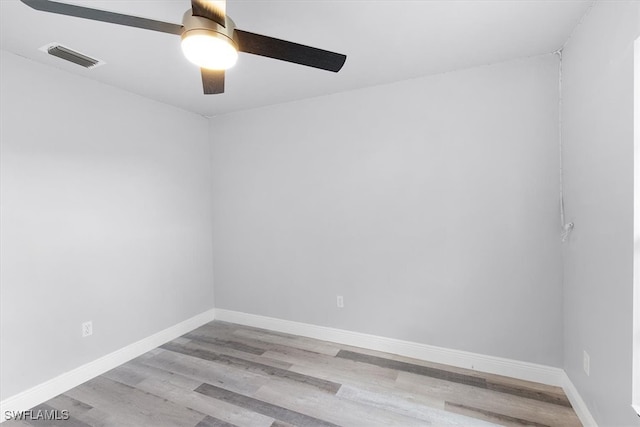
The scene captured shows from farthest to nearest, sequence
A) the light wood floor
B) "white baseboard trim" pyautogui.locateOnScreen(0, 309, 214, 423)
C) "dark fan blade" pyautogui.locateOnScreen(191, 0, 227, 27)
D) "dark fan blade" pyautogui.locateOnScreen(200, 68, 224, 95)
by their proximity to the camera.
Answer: "white baseboard trim" pyautogui.locateOnScreen(0, 309, 214, 423) → the light wood floor → "dark fan blade" pyautogui.locateOnScreen(200, 68, 224, 95) → "dark fan blade" pyautogui.locateOnScreen(191, 0, 227, 27)

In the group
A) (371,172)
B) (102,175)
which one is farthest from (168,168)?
(371,172)

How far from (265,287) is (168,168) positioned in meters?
1.61

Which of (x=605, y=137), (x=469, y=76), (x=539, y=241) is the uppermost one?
(x=469, y=76)

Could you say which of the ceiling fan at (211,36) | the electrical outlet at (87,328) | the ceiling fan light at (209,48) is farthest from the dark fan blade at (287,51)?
the electrical outlet at (87,328)

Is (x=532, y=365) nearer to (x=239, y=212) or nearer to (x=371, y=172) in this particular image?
(x=371, y=172)

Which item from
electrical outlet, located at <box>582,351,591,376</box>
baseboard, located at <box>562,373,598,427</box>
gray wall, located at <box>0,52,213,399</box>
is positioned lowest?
baseboard, located at <box>562,373,598,427</box>

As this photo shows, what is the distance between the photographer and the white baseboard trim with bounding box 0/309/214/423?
198cm

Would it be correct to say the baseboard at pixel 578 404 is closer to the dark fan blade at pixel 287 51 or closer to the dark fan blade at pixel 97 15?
the dark fan blade at pixel 287 51

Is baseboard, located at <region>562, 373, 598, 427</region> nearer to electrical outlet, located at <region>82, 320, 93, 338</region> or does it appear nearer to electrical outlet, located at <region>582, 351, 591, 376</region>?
electrical outlet, located at <region>582, 351, 591, 376</region>

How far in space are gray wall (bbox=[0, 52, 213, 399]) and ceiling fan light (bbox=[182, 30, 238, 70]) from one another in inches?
69.1

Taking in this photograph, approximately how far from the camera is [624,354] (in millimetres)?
1339

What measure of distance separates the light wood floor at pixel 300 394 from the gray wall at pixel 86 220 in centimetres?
41

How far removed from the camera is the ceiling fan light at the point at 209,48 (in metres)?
1.10

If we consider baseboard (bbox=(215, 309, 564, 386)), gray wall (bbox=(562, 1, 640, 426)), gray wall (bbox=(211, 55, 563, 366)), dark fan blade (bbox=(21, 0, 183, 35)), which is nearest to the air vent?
dark fan blade (bbox=(21, 0, 183, 35))
